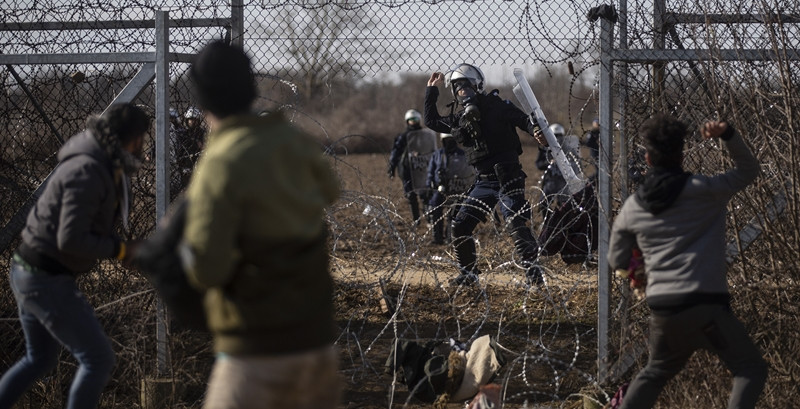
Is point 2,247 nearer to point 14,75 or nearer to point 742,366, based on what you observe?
point 14,75

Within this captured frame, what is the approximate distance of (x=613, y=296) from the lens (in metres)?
5.27

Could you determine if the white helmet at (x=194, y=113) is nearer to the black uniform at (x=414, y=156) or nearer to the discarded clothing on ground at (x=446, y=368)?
the discarded clothing on ground at (x=446, y=368)

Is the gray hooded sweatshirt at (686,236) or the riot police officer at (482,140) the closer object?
the gray hooded sweatshirt at (686,236)

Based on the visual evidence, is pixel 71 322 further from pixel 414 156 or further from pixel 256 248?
pixel 414 156

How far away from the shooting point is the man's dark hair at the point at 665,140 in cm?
391

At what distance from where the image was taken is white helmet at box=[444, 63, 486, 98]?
8.18 m

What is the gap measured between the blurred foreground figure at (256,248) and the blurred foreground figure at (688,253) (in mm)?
1533

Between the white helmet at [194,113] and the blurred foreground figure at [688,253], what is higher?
the white helmet at [194,113]

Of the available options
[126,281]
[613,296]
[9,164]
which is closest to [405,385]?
[613,296]

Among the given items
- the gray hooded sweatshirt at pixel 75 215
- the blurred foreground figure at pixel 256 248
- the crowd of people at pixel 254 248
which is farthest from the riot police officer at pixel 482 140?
the blurred foreground figure at pixel 256 248

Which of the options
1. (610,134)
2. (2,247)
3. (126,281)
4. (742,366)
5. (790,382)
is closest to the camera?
(742,366)

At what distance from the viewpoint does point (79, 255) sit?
12.5 feet

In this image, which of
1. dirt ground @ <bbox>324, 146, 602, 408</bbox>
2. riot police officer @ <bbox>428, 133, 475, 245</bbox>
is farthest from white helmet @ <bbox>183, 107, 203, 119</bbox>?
riot police officer @ <bbox>428, 133, 475, 245</bbox>

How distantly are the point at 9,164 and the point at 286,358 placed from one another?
3.73 m
